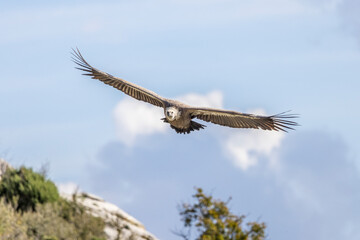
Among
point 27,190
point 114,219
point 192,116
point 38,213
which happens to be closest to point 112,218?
point 114,219

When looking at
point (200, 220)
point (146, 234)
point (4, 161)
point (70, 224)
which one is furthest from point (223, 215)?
point (4, 161)

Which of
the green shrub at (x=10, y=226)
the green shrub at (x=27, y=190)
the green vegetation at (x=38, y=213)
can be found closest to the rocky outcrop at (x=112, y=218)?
the green vegetation at (x=38, y=213)

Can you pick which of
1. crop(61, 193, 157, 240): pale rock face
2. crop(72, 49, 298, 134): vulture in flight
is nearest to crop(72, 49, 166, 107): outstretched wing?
crop(72, 49, 298, 134): vulture in flight

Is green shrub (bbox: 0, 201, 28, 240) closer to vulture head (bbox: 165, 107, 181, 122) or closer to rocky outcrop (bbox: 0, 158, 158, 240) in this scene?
rocky outcrop (bbox: 0, 158, 158, 240)

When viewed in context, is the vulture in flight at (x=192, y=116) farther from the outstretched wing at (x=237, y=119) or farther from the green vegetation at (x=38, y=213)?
the green vegetation at (x=38, y=213)

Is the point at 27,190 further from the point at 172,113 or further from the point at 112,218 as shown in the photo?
the point at 172,113

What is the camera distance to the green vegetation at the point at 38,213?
851 inches

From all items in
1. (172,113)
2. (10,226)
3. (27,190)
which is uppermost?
(27,190)

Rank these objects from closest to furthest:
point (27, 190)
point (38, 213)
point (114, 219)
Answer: point (38, 213), point (27, 190), point (114, 219)

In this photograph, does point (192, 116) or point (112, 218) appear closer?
point (192, 116)

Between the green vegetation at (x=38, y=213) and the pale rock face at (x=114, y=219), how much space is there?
788 mm

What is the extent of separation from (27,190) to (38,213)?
1828 millimetres

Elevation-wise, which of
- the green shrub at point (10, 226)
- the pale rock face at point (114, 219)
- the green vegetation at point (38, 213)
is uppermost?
the pale rock face at point (114, 219)

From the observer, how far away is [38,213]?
22.2 meters
